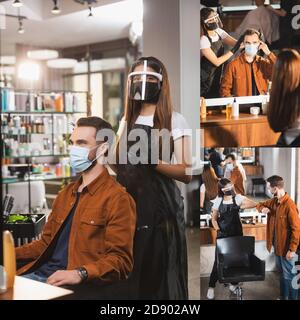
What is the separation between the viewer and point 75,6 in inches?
115

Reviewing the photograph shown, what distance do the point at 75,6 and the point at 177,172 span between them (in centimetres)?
127

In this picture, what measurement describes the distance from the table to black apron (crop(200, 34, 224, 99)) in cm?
146

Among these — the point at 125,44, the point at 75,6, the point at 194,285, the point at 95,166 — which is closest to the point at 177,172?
the point at 95,166

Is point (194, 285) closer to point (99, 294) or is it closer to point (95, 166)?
point (99, 294)

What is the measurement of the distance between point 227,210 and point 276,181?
0.36 metres

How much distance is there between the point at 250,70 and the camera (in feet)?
9.45

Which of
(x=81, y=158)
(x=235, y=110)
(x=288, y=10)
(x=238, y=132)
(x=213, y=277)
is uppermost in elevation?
(x=288, y=10)

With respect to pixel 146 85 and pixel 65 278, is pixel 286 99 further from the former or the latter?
pixel 65 278

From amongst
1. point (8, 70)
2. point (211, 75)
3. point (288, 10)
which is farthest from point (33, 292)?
point (8, 70)

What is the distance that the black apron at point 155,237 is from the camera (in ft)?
9.12

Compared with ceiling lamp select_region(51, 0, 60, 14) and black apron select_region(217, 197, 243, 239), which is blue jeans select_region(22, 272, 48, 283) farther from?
ceiling lamp select_region(51, 0, 60, 14)

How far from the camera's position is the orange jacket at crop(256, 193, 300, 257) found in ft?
9.47

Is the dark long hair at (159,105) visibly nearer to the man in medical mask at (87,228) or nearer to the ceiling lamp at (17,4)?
the man in medical mask at (87,228)

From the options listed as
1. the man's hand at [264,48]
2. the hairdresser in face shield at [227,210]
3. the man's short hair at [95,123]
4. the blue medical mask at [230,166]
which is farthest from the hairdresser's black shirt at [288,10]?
the man's short hair at [95,123]
